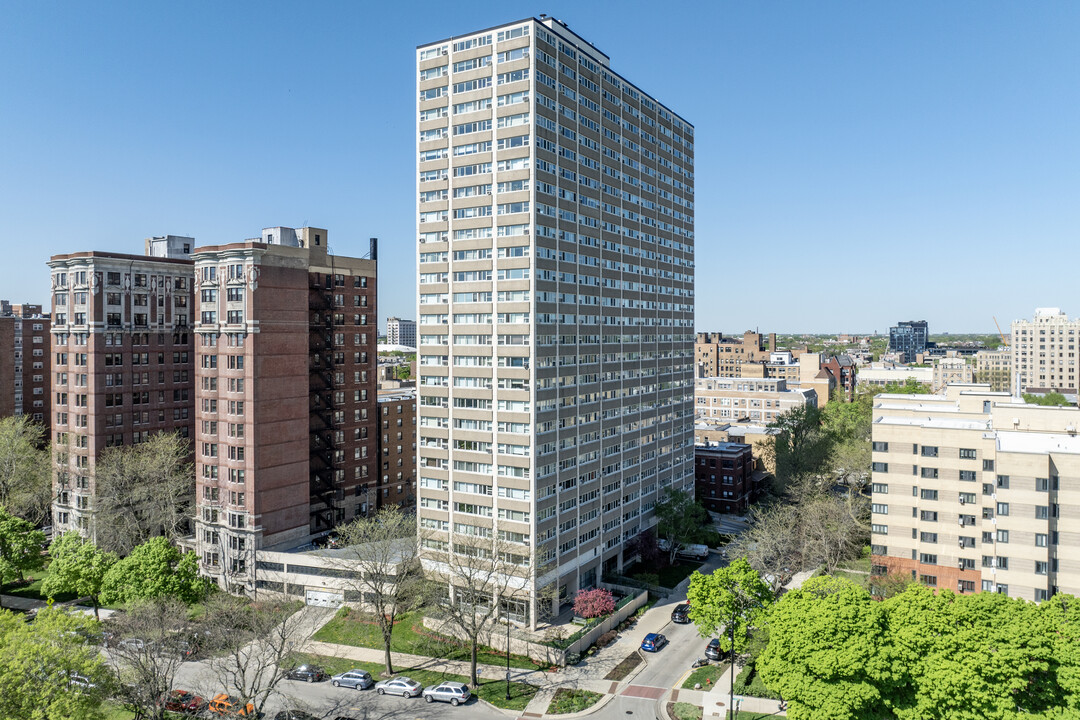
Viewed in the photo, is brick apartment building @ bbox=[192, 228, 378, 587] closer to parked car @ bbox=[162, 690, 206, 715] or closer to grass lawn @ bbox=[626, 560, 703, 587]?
parked car @ bbox=[162, 690, 206, 715]

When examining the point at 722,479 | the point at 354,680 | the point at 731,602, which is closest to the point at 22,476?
the point at 354,680

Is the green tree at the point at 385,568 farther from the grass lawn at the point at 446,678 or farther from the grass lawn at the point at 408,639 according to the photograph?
the grass lawn at the point at 446,678

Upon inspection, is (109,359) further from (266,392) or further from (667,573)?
(667,573)

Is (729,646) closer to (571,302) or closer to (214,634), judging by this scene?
(571,302)

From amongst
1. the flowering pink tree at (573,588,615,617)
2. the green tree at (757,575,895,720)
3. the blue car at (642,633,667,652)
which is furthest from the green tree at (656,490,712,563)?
the green tree at (757,575,895,720)

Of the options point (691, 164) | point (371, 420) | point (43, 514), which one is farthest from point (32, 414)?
point (691, 164)

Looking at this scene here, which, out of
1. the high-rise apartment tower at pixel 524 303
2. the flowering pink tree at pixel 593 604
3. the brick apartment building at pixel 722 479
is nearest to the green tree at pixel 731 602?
the flowering pink tree at pixel 593 604
